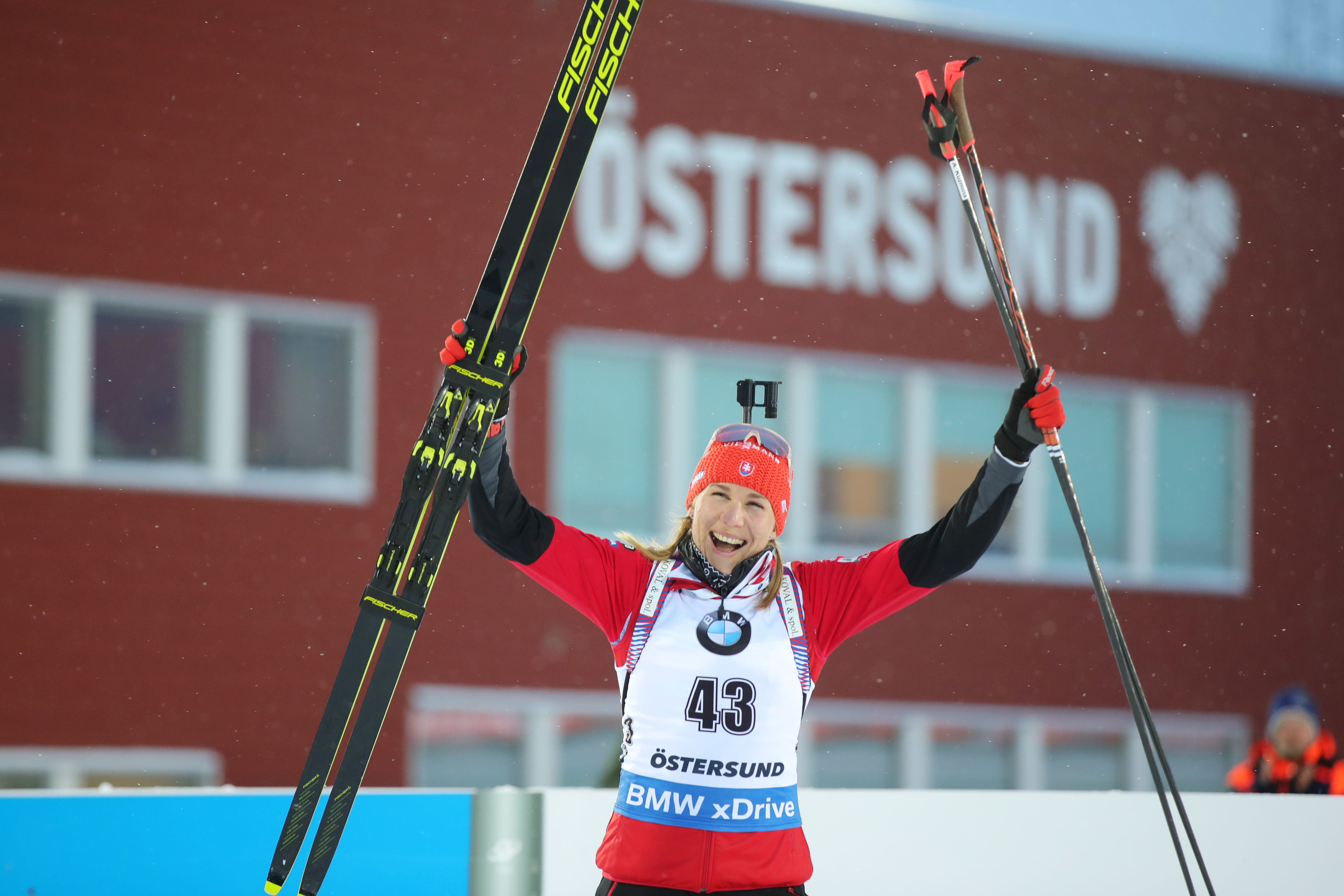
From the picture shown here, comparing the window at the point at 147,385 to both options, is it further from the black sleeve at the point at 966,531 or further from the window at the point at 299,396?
the black sleeve at the point at 966,531

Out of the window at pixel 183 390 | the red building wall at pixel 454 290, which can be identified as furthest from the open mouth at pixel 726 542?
the window at pixel 183 390

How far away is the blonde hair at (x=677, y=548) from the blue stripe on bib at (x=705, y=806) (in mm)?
353

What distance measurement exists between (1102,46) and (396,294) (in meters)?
6.42

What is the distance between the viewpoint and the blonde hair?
116 inches

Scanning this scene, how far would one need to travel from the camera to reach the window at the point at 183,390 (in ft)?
32.3

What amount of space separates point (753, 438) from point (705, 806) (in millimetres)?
777

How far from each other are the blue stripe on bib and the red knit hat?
546mm

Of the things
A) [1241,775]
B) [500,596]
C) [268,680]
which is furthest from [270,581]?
[1241,775]

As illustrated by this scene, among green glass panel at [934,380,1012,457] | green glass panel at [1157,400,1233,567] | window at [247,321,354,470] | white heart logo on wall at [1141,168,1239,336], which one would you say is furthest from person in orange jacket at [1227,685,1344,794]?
white heart logo on wall at [1141,168,1239,336]

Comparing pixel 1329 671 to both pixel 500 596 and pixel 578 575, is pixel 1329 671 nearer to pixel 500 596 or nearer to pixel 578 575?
pixel 500 596

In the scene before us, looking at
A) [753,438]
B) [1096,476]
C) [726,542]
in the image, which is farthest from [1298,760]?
[1096,476]

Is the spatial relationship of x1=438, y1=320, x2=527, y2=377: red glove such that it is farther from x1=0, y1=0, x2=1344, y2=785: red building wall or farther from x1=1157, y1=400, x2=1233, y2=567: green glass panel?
x1=1157, y1=400, x2=1233, y2=567: green glass panel

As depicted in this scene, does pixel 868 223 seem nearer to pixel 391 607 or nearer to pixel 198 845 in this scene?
pixel 198 845

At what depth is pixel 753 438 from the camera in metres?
3.17
